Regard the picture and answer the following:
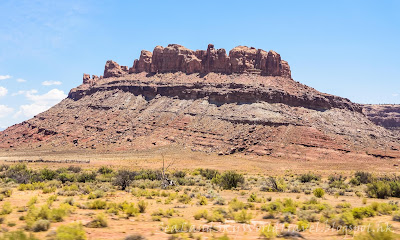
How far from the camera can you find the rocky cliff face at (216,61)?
10944 centimetres

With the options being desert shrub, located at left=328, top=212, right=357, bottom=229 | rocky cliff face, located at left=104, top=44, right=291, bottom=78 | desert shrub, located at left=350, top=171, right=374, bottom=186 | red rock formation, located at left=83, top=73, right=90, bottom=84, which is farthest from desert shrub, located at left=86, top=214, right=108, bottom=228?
red rock formation, located at left=83, top=73, right=90, bottom=84

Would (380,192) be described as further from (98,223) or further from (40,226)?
(40,226)

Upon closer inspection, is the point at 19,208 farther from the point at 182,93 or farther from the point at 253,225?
the point at 182,93

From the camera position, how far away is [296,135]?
242ft

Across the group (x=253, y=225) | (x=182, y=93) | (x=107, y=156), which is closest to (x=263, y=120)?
(x=182, y=93)

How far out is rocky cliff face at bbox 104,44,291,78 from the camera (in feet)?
359

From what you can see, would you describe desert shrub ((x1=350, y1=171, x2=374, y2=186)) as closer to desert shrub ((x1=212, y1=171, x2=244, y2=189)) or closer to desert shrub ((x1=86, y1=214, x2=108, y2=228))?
desert shrub ((x1=212, y1=171, x2=244, y2=189))

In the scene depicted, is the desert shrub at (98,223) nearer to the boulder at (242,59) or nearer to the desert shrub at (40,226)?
the desert shrub at (40,226)

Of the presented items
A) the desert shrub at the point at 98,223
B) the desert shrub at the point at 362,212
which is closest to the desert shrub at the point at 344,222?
the desert shrub at the point at 362,212

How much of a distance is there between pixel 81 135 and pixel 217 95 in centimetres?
4281

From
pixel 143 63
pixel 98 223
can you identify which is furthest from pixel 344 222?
pixel 143 63

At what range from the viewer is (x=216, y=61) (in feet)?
366

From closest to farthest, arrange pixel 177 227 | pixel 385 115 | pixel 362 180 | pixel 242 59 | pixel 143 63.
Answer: pixel 177 227 < pixel 362 180 < pixel 242 59 < pixel 143 63 < pixel 385 115

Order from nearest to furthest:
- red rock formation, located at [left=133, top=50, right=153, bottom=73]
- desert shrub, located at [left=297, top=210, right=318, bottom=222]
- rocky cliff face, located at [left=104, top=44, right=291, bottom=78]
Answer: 1. desert shrub, located at [left=297, top=210, right=318, bottom=222]
2. rocky cliff face, located at [left=104, top=44, right=291, bottom=78]
3. red rock formation, located at [left=133, top=50, right=153, bottom=73]
